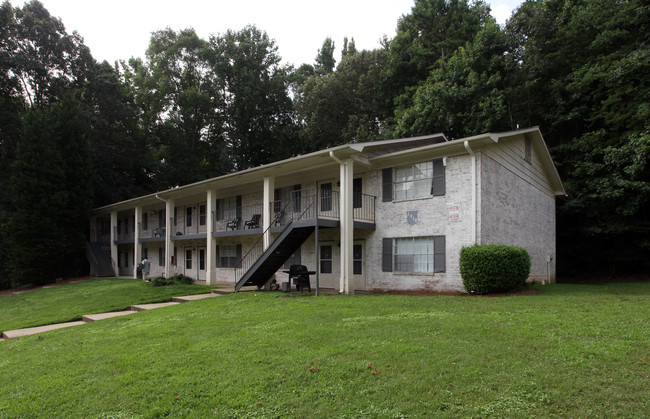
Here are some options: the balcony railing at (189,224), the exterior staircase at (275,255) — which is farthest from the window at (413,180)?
the balcony railing at (189,224)

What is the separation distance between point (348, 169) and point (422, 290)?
4.71 m

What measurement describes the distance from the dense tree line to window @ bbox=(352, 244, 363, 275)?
10.9m

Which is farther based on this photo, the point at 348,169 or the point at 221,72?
the point at 221,72

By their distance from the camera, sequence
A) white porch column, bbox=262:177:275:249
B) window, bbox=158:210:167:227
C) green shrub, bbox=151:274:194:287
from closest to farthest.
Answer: white porch column, bbox=262:177:275:249 → green shrub, bbox=151:274:194:287 → window, bbox=158:210:167:227

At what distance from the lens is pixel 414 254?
13.8 m

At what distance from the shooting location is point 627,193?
62.2 feet

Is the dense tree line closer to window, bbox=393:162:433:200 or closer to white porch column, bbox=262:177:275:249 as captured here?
window, bbox=393:162:433:200

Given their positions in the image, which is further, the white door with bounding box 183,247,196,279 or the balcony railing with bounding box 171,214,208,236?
the white door with bounding box 183,247,196,279

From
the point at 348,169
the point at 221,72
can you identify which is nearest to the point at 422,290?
the point at 348,169

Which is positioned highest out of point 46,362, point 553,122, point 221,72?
point 221,72

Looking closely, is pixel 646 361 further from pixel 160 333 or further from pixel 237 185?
pixel 237 185

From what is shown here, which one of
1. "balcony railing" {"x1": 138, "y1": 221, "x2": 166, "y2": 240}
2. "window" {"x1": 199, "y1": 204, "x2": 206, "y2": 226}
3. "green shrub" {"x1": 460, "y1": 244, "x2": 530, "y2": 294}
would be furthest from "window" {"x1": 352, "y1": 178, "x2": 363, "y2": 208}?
"balcony railing" {"x1": 138, "y1": 221, "x2": 166, "y2": 240}

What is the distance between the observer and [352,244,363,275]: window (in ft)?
49.7

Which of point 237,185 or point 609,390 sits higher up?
point 237,185
